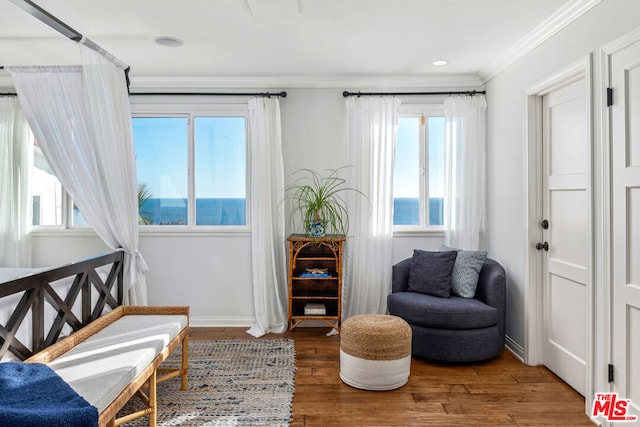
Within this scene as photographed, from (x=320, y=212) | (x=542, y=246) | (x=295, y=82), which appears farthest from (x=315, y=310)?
(x=295, y=82)

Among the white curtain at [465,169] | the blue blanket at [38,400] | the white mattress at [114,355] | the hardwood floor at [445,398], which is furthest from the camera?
the white curtain at [465,169]

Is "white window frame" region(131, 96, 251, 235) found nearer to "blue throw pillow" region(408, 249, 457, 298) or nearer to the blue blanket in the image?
"blue throw pillow" region(408, 249, 457, 298)

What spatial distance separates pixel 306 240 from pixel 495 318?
1745 mm

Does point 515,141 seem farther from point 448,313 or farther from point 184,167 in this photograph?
point 184,167

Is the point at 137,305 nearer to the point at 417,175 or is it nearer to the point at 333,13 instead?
the point at 333,13

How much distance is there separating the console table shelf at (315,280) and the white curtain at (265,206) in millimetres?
215

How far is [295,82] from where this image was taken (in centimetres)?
430

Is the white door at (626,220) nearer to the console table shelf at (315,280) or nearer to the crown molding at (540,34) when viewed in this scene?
the crown molding at (540,34)

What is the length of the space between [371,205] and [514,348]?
182cm

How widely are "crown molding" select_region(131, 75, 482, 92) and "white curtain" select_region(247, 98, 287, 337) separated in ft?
0.76

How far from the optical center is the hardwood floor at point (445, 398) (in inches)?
98.7

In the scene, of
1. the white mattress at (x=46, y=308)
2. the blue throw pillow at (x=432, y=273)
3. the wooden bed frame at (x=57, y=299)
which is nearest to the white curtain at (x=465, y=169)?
the blue throw pillow at (x=432, y=273)

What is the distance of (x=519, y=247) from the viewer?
11.5 feet

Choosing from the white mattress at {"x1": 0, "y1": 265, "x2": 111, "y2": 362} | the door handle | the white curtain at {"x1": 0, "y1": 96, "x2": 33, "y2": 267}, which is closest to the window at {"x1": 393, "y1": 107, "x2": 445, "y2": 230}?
the door handle
